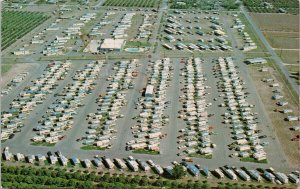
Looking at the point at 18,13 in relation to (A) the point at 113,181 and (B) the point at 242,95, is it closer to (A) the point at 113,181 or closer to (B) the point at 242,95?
(B) the point at 242,95

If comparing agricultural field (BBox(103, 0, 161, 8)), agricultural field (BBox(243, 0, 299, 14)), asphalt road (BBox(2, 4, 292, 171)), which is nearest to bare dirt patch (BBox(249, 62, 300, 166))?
asphalt road (BBox(2, 4, 292, 171))

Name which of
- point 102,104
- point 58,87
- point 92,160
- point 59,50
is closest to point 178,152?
point 92,160

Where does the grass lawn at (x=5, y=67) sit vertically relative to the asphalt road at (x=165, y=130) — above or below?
above

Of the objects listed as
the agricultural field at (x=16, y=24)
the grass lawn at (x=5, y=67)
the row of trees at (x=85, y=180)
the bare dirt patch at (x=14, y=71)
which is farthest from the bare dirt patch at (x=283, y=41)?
the agricultural field at (x=16, y=24)

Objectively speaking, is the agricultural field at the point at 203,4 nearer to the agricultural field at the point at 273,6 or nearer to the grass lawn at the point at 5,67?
the agricultural field at the point at 273,6

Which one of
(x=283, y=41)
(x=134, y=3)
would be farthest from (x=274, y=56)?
(x=134, y=3)

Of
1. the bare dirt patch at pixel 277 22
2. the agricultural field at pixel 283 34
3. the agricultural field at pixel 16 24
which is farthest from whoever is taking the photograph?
the bare dirt patch at pixel 277 22

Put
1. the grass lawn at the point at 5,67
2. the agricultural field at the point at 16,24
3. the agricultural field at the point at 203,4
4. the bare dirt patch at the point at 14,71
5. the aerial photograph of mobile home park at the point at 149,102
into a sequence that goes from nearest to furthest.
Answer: the aerial photograph of mobile home park at the point at 149,102
the bare dirt patch at the point at 14,71
the grass lawn at the point at 5,67
the agricultural field at the point at 16,24
the agricultural field at the point at 203,4

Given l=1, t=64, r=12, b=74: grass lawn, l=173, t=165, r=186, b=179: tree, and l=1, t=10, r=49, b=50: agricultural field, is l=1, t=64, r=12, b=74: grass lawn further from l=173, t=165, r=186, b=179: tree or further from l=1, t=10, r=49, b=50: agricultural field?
l=173, t=165, r=186, b=179: tree

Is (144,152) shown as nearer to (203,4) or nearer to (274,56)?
(274,56)
